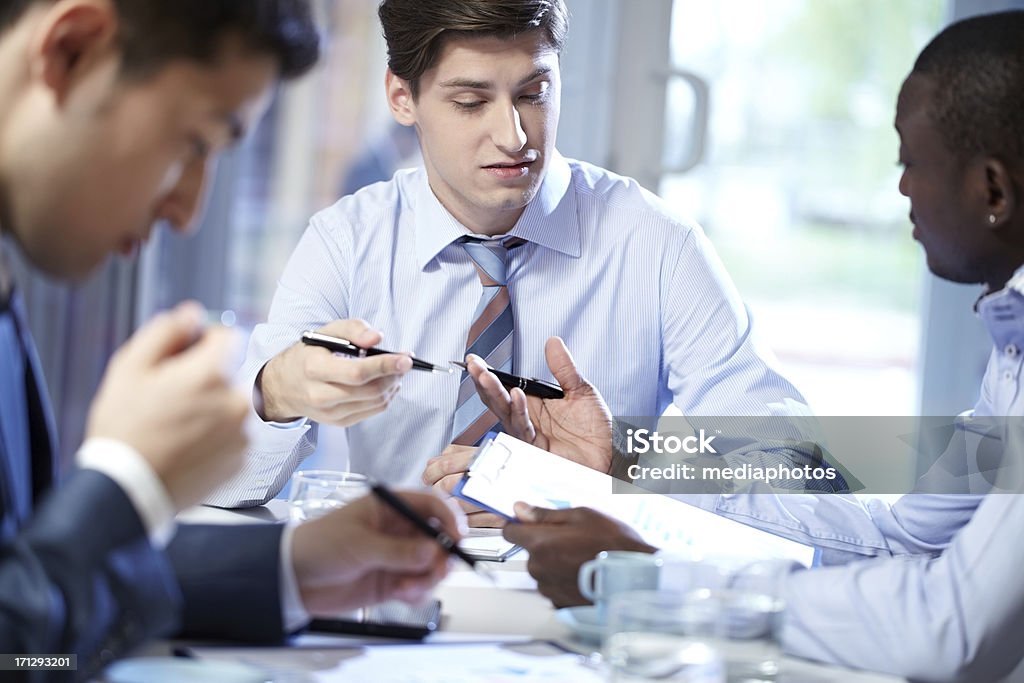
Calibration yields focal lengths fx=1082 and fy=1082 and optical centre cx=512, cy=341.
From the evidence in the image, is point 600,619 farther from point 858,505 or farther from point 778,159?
point 778,159

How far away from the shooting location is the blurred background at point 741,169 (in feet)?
10.1

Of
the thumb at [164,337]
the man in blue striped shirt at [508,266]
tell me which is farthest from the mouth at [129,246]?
the man in blue striped shirt at [508,266]

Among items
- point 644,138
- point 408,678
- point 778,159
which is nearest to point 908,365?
point 778,159

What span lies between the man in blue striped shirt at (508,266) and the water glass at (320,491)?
50 cm

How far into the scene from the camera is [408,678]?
95cm

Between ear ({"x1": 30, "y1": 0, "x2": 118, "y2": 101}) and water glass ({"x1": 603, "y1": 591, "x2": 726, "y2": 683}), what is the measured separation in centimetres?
60

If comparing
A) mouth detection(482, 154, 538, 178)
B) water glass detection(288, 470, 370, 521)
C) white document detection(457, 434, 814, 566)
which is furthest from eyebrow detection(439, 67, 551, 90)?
water glass detection(288, 470, 370, 521)

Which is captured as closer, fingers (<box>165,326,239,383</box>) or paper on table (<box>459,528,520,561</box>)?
fingers (<box>165,326,239,383</box>)

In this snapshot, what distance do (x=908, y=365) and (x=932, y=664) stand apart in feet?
9.11

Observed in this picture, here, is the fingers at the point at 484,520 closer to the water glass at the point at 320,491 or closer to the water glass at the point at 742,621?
the water glass at the point at 320,491

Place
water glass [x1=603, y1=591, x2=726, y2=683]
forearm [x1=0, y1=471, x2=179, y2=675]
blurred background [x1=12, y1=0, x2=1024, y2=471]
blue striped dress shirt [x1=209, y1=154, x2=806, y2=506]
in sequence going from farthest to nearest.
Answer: blurred background [x1=12, y1=0, x2=1024, y2=471] → blue striped dress shirt [x1=209, y1=154, x2=806, y2=506] → water glass [x1=603, y1=591, x2=726, y2=683] → forearm [x1=0, y1=471, x2=179, y2=675]

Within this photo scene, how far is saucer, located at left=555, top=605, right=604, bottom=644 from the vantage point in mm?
1048

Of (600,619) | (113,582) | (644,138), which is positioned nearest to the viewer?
(113,582)

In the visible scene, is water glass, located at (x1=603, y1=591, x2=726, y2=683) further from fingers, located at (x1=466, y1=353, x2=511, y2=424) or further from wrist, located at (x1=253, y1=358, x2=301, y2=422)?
wrist, located at (x1=253, y1=358, x2=301, y2=422)
